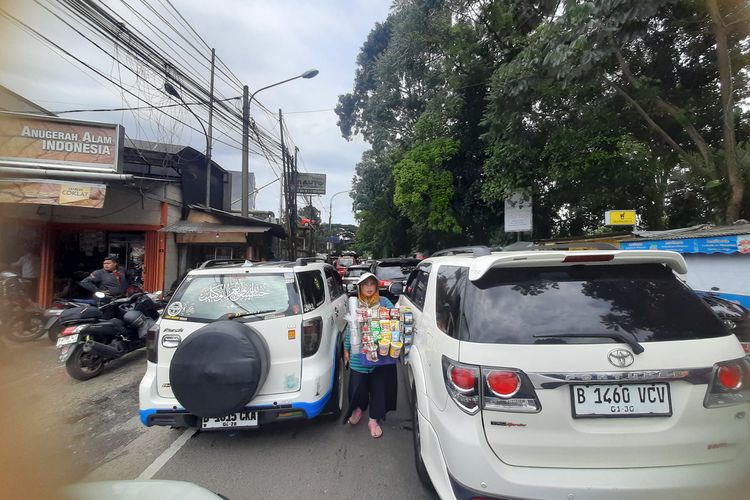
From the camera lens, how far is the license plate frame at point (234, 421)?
11.1 feet

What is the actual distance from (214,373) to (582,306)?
8.59ft

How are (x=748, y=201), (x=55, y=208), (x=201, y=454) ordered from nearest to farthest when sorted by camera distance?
(x=201, y=454)
(x=748, y=201)
(x=55, y=208)

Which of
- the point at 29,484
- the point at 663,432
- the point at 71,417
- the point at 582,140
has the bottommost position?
the point at 71,417

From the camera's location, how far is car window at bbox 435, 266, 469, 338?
2466mm

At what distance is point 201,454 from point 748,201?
11.4m

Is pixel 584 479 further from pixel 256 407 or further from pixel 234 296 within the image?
pixel 234 296

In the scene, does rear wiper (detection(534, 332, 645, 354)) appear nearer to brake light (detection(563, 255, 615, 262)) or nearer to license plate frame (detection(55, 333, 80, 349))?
brake light (detection(563, 255, 615, 262))

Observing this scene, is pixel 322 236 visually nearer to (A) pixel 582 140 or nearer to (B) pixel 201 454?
(A) pixel 582 140

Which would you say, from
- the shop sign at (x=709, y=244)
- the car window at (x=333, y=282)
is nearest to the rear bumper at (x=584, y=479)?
the car window at (x=333, y=282)

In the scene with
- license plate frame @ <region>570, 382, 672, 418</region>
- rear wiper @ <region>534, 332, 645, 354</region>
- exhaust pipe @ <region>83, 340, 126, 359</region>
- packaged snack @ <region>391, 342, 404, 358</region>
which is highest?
rear wiper @ <region>534, 332, 645, 354</region>

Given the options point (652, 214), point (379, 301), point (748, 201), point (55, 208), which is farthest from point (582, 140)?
point (55, 208)

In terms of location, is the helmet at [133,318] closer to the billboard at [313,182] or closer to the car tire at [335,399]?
the car tire at [335,399]

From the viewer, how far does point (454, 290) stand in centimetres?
267

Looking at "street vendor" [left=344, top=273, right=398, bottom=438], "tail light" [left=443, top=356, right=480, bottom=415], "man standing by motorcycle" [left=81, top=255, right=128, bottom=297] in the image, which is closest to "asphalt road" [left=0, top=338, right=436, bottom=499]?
"street vendor" [left=344, top=273, right=398, bottom=438]
